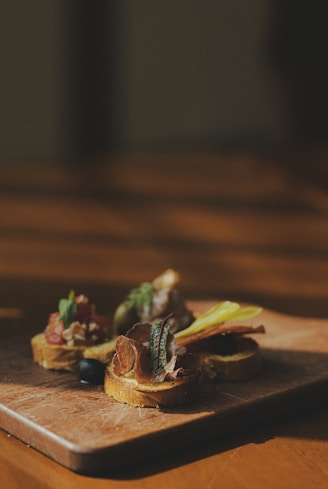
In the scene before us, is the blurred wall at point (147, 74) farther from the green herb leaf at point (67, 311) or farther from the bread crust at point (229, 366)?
the bread crust at point (229, 366)

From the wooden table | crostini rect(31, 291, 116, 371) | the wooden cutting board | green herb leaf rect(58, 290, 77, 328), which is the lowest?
the wooden table

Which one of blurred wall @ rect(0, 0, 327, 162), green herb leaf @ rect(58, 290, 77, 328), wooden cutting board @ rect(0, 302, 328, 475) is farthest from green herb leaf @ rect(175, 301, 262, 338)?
blurred wall @ rect(0, 0, 327, 162)

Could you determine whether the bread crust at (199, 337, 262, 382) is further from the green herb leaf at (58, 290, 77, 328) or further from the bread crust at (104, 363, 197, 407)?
the green herb leaf at (58, 290, 77, 328)

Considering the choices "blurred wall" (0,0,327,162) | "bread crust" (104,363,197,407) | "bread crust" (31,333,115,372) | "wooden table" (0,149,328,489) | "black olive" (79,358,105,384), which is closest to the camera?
"wooden table" (0,149,328,489)

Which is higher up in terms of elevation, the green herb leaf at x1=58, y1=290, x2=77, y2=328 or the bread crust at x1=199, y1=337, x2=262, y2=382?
the green herb leaf at x1=58, y1=290, x2=77, y2=328

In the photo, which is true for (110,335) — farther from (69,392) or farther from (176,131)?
(176,131)

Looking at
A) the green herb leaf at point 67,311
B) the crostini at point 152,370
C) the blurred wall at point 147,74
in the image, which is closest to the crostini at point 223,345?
the crostini at point 152,370
